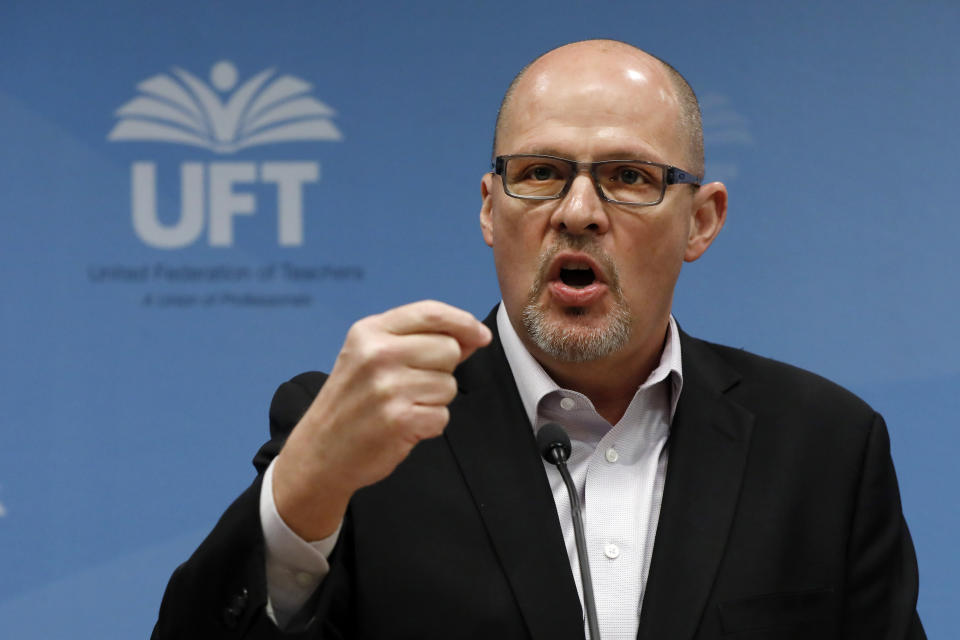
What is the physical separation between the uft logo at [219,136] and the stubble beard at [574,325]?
1562 millimetres

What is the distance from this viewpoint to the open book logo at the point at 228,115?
3.06 m

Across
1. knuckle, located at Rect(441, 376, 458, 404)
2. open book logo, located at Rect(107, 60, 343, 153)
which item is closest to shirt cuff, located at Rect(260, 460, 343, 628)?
knuckle, located at Rect(441, 376, 458, 404)

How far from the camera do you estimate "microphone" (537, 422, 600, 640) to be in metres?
1.25

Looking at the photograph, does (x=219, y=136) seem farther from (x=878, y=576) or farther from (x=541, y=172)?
(x=878, y=576)

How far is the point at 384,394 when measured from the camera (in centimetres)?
112

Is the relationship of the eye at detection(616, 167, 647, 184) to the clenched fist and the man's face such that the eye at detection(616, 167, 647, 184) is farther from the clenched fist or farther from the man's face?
the clenched fist

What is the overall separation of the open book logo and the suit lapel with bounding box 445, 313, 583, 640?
1561 millimetres

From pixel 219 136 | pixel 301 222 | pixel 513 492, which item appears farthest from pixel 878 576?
pixel 219 136

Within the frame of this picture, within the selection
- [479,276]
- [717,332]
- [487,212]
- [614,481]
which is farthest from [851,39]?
[614,481]

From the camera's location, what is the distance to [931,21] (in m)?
3.06

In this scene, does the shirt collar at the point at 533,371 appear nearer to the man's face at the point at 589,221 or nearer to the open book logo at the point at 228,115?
the man's face at the point at 589,221

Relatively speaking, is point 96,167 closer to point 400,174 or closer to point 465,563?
point 400,174

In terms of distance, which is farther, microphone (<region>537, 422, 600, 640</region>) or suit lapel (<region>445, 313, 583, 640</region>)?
suit lapel (<region>445, 313, 583, 640</region>)

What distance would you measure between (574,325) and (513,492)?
0.28 m
